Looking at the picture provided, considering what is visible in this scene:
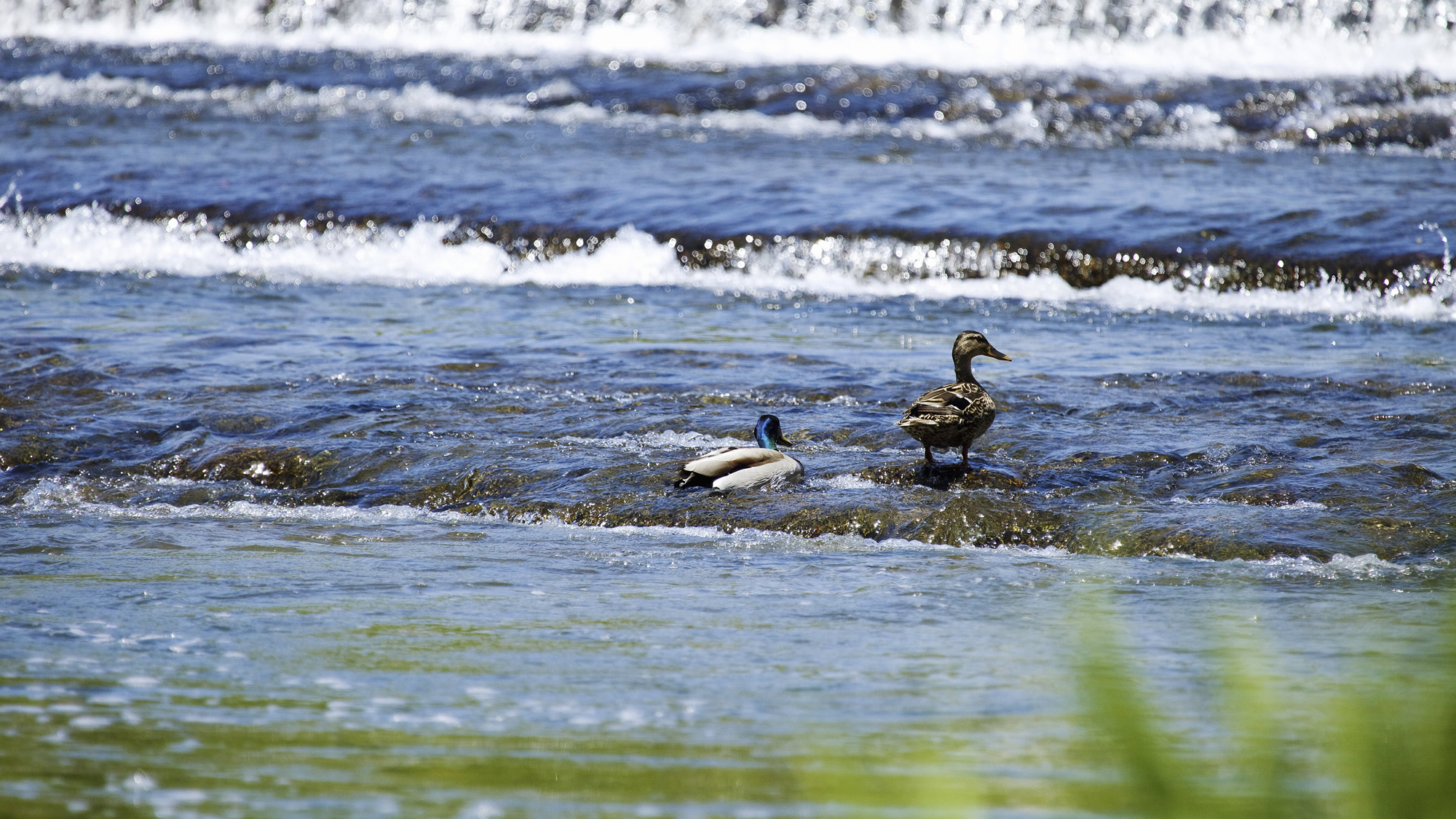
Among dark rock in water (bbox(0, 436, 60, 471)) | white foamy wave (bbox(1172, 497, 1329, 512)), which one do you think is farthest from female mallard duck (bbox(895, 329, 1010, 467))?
dark rock in water (bbox(0, 436, 60, 471))

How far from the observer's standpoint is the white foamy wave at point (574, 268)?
1120cm

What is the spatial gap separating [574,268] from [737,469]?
23.5 ft

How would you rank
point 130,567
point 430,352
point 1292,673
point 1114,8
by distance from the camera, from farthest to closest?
point 1114,8 < point 430,352 < point 130,567 < point 1292,673

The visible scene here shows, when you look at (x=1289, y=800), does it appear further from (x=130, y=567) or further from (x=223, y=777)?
(x=130, y=567)

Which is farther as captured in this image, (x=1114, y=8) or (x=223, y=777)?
(x=1114, y=8)

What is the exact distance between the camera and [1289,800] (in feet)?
4.64

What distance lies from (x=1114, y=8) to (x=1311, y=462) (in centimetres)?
1871

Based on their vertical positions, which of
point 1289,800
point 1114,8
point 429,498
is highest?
point 1114,8

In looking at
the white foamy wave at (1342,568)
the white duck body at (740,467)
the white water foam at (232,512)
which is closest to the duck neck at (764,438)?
the white duck body at (740,467)

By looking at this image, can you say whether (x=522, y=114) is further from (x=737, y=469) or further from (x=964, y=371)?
(x=737, y=469)

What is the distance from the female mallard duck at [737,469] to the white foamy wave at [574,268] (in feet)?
18.5

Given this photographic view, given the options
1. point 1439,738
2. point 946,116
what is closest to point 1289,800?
point 1439,738

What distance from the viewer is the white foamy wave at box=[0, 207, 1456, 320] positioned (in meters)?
11.2

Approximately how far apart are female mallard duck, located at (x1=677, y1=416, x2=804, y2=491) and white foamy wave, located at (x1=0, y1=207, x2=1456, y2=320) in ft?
18.5
